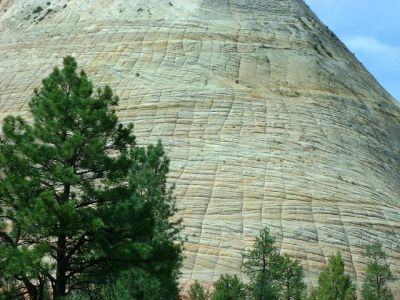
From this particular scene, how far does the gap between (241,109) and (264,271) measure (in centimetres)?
2128

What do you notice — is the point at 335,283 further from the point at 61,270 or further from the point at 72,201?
the point at 72,201

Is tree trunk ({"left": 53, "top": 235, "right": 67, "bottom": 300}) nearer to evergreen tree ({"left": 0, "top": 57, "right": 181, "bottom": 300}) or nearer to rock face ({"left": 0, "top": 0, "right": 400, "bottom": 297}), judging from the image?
evergreen tree ({"left": 0, "top": 57, "right": 181, "bottom": 300})

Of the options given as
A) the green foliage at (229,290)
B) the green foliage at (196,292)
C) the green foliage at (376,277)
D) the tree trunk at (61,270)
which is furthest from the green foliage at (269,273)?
the tree trunk at (61,270)

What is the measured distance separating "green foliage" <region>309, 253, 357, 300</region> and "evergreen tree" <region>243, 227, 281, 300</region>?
81.7 inches

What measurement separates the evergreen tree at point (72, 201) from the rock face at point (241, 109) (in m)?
17.5

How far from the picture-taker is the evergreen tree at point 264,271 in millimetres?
32156

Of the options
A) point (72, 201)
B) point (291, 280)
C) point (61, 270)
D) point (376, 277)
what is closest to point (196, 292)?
point (291, 280)

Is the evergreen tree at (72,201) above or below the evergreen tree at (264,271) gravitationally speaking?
below

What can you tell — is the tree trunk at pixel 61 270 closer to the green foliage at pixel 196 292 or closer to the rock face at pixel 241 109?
the green foliage at pixel 196 292

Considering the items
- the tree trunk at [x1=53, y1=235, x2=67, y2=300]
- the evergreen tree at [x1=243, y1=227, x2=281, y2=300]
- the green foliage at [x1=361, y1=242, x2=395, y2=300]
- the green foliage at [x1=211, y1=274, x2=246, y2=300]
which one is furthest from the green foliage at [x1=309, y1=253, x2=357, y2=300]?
the tree trunk at [x1=53, y1=235, x2=67, y2=300]

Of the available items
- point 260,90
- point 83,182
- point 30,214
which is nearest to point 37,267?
point 30,214

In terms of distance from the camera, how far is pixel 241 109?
5262 centimetres

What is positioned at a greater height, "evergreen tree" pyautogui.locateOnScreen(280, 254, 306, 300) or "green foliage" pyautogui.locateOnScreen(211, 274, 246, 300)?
"evergreen tree" pyautogui.locateOnScreen(280, 254, 306, 300)

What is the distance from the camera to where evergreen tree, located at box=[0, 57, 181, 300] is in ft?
63.1
